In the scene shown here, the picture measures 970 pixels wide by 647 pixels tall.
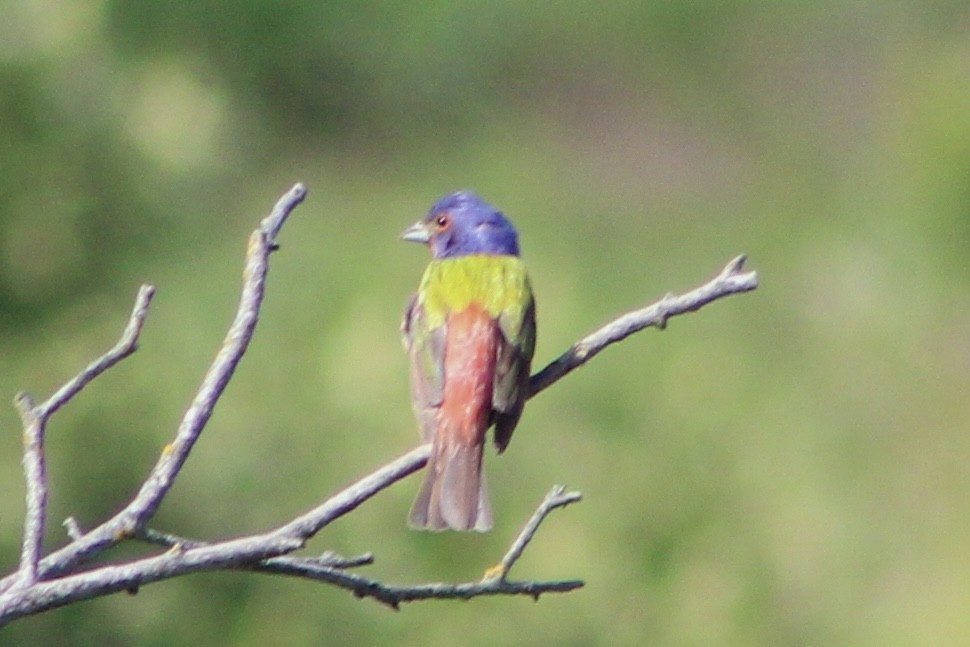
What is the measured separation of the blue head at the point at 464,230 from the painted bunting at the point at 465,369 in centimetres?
8

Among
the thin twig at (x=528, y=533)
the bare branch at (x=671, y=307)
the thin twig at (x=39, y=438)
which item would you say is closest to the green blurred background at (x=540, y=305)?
the bare branch at (x=671, y=307)

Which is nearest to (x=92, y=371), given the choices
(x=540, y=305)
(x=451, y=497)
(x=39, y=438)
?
(x=39, y=438)

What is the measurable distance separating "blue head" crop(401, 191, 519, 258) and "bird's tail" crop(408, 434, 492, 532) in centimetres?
111

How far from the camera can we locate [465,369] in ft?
16.7

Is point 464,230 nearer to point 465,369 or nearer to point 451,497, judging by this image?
point 465,369

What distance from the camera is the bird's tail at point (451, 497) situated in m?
4.69

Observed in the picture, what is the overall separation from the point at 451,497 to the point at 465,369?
1.60 feet

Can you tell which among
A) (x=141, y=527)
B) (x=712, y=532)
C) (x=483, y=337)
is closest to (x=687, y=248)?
(x=712, y=532)

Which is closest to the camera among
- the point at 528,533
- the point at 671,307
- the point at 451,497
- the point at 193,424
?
the point at 193,424

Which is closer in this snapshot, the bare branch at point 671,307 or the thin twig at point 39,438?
the thin twig at point 39,438

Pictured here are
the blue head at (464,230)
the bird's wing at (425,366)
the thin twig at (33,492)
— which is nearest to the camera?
the thin twig at (33,492)

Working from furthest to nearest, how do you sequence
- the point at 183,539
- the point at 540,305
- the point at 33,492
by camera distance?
the point at 540,305 < the point at 183,539 < the point at 33,492

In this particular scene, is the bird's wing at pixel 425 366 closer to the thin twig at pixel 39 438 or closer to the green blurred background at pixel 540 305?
the thin twig at pixel 39 438

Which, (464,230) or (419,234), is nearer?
(464,230)
